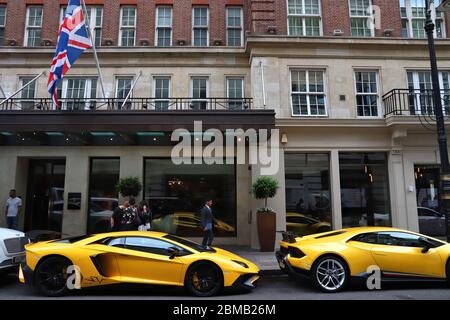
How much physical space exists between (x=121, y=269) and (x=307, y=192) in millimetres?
8945

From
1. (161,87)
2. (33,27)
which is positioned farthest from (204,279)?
(33,27)

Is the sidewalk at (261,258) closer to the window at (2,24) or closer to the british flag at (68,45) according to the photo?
the british flag at (68,45)

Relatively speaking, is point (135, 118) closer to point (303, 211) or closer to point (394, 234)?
point (303, 211)

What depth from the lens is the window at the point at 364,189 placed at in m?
13.9

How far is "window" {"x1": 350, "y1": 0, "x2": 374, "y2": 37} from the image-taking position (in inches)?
578

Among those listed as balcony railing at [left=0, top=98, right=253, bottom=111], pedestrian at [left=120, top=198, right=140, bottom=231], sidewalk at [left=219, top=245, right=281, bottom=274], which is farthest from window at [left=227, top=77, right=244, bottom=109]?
pedestrian at [left=120, top=198, right=140, bottom=231]

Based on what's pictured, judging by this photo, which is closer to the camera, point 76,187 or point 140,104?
point 76,187

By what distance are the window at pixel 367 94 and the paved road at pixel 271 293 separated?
8010 mm

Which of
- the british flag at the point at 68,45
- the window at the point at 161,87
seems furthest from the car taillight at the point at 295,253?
the window at the point at 161,87

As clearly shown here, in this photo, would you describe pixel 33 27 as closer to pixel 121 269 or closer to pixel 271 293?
pixel 121 269

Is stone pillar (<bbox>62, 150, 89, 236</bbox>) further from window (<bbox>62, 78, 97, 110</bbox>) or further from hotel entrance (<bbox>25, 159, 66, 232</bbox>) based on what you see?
window (<bbox>62, 78, 97, 110</bbox>)

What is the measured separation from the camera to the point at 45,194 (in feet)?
49.5

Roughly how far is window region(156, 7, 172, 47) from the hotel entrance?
6.88 meters

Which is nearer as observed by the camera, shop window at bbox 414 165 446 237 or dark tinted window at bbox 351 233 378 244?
dark tinted window at bbox 351 233 378 244
